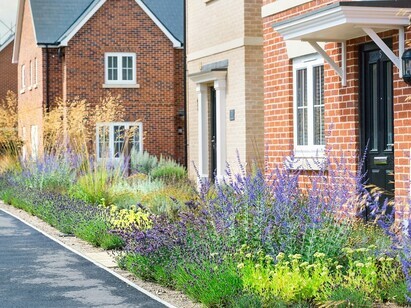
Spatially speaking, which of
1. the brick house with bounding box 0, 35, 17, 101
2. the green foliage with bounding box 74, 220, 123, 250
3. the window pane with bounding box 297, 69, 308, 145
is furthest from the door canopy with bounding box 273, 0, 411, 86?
the brick house with bounding box 0, 35, 17, 101

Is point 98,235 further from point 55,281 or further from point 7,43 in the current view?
point 7,43

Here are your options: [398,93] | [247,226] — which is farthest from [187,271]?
[398,93]

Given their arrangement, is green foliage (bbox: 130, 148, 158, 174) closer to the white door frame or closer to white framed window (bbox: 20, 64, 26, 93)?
the white door frame

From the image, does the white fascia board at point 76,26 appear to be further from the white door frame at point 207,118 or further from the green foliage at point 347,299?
the green foliage at point 347,299

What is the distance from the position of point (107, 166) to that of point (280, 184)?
11225 mm

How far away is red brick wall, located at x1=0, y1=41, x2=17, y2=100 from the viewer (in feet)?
192

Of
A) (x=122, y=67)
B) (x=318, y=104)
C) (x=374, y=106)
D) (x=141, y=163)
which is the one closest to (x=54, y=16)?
→ (x=122, y=67)

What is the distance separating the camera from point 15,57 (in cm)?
4759

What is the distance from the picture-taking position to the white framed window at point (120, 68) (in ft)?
126

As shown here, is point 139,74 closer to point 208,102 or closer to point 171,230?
point 208,102

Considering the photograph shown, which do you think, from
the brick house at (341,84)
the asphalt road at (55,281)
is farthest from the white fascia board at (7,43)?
the asphalt road at (55,281)

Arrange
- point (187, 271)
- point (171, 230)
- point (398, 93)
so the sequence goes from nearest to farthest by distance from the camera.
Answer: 1. point (187, 271)
2. point (171, 230)
3. point (398, 93)

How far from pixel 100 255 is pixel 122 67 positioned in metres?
24.8

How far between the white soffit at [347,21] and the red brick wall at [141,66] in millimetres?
24640
